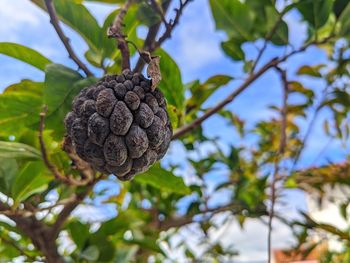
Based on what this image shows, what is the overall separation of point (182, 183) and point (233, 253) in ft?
4.28

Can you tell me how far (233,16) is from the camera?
1241mm

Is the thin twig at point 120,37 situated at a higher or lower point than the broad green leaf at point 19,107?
higher

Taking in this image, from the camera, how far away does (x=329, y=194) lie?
2.05 metres

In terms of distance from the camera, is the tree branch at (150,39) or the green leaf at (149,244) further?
the green leaf at (149,244)

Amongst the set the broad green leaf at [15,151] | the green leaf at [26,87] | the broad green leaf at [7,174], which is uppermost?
the green leaf at [26,87]

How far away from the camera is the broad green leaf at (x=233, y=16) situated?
1.23 meters

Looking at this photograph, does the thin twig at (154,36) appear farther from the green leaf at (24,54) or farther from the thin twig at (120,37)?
the green leaf at (24,54)

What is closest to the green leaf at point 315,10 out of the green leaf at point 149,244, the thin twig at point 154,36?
the thin twig at point 154,36

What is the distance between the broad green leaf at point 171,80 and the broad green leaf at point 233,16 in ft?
0.97

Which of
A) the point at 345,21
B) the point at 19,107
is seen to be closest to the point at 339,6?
the point at 345,21

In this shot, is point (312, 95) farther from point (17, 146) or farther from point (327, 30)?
point (17, 146)

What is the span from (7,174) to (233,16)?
78 centimetres

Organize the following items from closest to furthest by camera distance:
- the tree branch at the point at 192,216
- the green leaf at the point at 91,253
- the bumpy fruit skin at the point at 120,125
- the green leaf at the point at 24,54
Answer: the bumpy fruit skin at the point at 120,125
the green leaf at the point at 24,54
the green leaf at the point at 91,253
the tree branch at the point at 192,216

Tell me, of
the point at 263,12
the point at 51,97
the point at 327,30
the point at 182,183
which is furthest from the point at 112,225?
the point at 327,30
